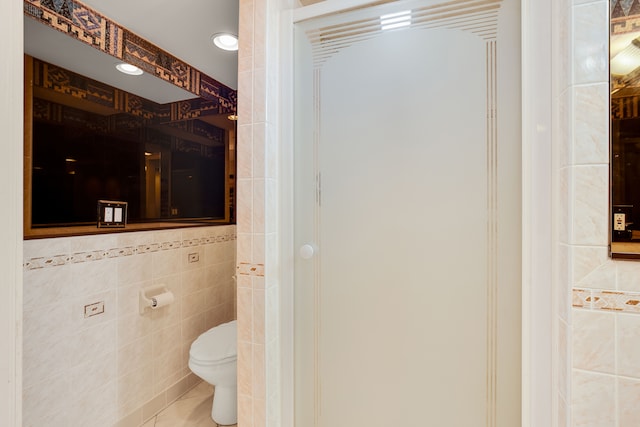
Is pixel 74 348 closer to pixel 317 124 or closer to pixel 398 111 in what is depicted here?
pixel 317 124

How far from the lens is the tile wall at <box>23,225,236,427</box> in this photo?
1294 millimetres

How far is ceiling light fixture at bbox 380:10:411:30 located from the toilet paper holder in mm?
1873

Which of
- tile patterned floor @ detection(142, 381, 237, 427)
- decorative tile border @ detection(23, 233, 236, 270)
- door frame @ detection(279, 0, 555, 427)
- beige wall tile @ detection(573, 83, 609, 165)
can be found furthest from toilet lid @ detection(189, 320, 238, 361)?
beige wall tile @ detection(573, 83, 609, 165)

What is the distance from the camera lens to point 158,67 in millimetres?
1954

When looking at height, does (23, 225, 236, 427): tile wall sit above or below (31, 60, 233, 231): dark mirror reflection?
below

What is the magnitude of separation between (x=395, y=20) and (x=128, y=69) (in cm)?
160

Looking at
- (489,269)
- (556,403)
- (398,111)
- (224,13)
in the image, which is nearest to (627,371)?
(556,403)

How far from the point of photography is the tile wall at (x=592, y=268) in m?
0.75

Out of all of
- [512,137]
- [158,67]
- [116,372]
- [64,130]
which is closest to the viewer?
[512,137]

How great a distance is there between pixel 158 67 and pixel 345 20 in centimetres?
145

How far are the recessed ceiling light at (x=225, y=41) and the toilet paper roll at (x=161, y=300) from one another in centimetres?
170

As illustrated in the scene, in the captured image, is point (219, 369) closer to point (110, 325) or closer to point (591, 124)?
point (110, 325)

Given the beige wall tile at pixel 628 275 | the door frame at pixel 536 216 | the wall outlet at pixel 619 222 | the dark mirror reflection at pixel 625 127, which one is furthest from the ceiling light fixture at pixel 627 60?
the beige wall tile at pixel 628 275

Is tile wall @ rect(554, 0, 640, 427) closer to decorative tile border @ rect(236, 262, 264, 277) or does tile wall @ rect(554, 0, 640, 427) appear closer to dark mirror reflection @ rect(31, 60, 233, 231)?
decorative tile border @ rect(236, 262, 264, 277)
